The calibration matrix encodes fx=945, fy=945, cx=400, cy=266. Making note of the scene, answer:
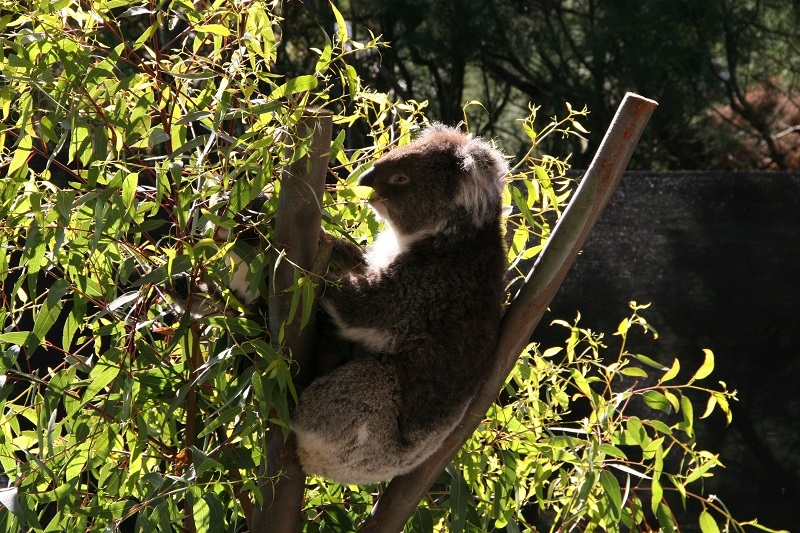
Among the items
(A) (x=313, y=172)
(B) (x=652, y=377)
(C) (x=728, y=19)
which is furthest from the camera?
(C) (x=728, y=19)

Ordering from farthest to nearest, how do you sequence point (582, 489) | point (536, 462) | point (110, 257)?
point (536, 462)
point (582, 489)
point (110, 257)

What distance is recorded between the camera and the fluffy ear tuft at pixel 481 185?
5.36 feet

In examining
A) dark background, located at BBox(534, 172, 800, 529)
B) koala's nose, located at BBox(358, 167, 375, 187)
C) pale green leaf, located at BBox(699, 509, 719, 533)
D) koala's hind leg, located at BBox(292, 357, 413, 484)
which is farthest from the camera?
dark background, located at BBox(534, 172, 800, 529)

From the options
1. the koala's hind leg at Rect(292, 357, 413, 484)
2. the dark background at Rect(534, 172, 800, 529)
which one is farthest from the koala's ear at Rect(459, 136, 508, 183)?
the dark background at Rect(534, 172, 800, 529)

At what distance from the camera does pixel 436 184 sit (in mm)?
1696

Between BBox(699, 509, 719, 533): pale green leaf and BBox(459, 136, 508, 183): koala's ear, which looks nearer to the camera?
BBox(699, 509, 719, 533): pale green leaf

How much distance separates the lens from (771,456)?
3113 millimetres

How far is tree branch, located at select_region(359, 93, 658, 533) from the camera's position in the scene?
4.66 ft

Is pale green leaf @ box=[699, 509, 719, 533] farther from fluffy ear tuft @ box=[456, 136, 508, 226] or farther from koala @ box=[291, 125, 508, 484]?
fluffy ear tuft @ box=[456, 136, 508, 226]

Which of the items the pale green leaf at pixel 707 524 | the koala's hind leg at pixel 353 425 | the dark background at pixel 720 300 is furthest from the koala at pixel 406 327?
the dark background at pixel 720 300

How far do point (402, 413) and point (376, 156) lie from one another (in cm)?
43

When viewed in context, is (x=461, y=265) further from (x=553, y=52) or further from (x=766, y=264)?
(x=553, y=52)

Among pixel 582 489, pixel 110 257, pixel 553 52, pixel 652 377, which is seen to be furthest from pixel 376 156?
pixel 553 52

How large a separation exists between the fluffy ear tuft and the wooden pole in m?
0.43
